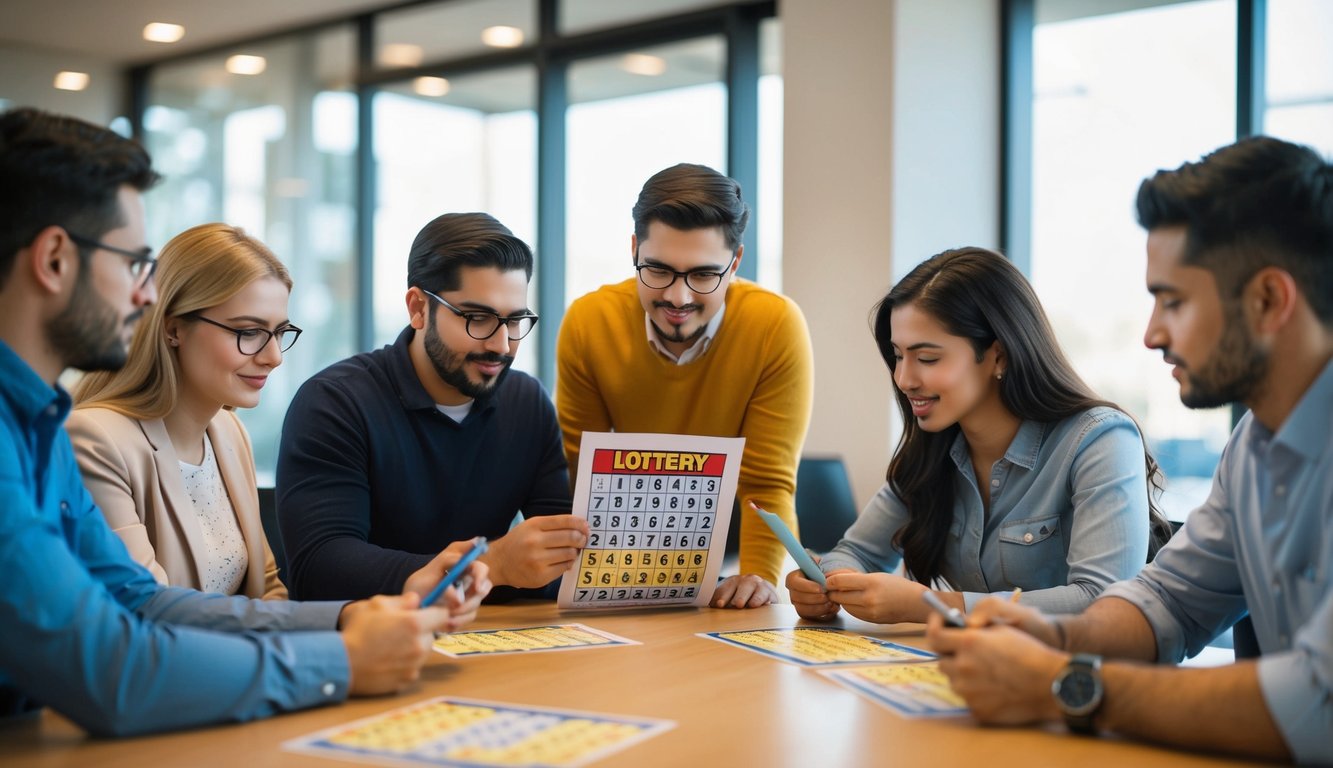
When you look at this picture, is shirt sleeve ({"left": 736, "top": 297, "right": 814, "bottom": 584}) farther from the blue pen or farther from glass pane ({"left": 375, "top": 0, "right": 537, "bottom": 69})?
glass pane ({"left": 375, "top": 0, "right": 537, "bottom": 69})

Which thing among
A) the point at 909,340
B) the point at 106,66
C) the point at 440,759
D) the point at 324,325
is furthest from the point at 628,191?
the point at 440,759

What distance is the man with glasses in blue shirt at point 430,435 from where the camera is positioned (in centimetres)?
218

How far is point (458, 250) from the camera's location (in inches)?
91.4

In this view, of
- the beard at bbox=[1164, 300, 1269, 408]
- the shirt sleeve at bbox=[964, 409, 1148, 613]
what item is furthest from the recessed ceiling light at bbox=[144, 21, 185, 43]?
the beard at bbox=[1164, 300, 1269, 408]

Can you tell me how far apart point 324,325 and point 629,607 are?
4.86m

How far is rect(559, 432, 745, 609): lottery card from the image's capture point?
205cm

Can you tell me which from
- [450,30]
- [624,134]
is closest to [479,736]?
[624,134]

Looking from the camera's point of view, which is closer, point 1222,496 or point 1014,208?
point 1222,496

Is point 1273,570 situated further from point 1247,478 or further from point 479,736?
point 479,736

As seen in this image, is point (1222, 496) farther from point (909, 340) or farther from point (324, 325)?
point (324, 325)

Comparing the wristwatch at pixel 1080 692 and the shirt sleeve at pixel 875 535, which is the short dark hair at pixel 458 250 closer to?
the shirt sleeve at pixel 875 535

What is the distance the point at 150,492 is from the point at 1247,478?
1.78 m

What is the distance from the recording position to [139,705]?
1.32 m

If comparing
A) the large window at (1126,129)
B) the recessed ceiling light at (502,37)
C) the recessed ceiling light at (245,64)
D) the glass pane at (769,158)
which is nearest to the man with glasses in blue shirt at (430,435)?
the glass pane at (769,158)
